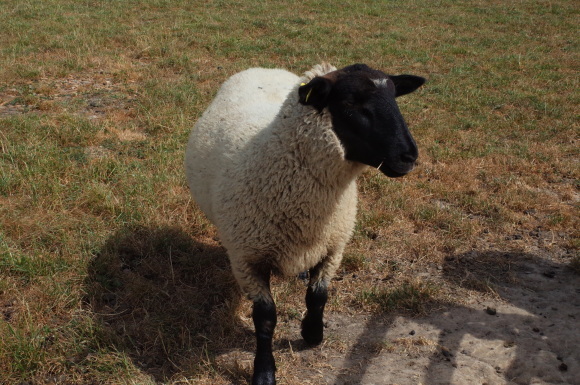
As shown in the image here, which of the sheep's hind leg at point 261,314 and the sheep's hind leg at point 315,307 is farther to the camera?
the sheep's hind leg at point 315,307

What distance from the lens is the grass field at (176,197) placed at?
11.7ft

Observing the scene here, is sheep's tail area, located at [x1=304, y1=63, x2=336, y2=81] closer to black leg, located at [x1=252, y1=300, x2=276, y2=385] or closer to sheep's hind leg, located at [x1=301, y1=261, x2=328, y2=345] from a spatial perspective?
sheep's hind leg, located at [x1=301, y1=261, x2=328, y2=345]

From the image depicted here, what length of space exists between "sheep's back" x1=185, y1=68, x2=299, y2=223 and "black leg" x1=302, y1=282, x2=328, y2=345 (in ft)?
3.15

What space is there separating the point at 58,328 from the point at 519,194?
465 centimetres

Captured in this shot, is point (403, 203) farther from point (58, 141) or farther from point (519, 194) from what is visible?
point (58, 141)

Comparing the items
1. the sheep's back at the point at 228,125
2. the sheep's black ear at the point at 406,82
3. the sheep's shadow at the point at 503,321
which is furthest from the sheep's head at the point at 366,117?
the sheep's shadow at the point at 503,321

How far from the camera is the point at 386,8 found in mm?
15430

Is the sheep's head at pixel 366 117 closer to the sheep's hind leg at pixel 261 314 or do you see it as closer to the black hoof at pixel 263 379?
the sheep's hind leg at pixel 261 314

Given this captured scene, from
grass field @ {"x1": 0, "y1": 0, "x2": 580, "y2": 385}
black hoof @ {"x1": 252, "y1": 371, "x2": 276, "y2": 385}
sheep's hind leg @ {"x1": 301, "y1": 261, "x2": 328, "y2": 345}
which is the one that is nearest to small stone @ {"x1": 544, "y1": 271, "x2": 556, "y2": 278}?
grass field @ {"x1": 0, "y1": 0, "x2": 580, "y2": 385}

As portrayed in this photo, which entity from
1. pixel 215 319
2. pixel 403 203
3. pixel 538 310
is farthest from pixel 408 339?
pixel 403 203

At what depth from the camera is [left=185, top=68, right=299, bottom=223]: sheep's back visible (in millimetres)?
3771

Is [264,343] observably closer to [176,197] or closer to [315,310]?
[315,310]

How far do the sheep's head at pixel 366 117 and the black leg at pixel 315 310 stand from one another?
100 centimetres

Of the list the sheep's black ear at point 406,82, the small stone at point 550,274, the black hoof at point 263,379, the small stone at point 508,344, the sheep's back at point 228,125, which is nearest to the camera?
the black hoof at point 263,379
